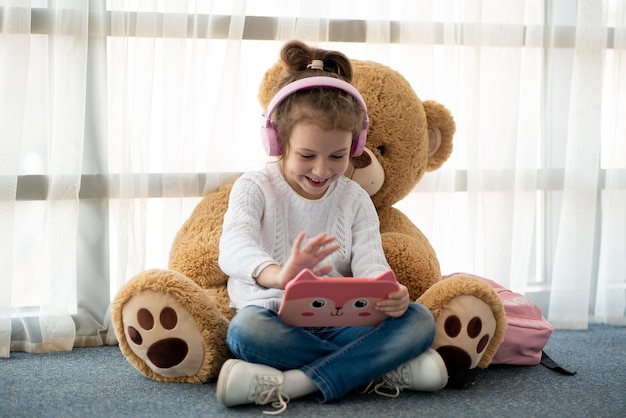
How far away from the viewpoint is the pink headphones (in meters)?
1.48

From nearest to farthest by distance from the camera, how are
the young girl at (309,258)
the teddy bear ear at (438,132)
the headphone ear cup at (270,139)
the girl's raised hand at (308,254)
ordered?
the girl's raised hand at (308,254), the young girl at (309,258), the headphone ear cup at (270,139), the teddy bear ear at (438,132)

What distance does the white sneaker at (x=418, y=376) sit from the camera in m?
1.46

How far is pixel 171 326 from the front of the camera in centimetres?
149

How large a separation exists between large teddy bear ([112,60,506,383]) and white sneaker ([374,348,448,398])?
0.08m

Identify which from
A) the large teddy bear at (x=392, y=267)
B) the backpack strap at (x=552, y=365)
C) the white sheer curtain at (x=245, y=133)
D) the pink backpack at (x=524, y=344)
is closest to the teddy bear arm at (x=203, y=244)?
the large teddy bear at (x=392, y=267)

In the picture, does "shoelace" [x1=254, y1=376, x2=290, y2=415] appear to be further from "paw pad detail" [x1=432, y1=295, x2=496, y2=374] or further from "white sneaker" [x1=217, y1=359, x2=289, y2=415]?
"paw pad detail" [x1=432, y1=295, x2=496, y2=374]

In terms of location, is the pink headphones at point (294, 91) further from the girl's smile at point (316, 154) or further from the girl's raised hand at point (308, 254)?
the girl's raised hand at point (308, 254)

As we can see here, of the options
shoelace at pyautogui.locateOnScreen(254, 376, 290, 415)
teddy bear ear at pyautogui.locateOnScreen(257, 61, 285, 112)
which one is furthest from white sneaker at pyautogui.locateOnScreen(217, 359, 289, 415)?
teddy bear ear at pyautogui.locateOnScreen(257, 61, 285, 112)

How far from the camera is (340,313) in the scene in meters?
1.40

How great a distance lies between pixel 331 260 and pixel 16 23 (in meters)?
0.91

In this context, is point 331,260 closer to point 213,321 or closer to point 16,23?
point 213,321

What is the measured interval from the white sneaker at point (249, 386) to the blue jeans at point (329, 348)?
35 millimetres

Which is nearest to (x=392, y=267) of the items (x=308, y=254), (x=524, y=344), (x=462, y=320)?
(x=462, y=320)

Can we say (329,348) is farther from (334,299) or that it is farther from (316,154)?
(316,154)
